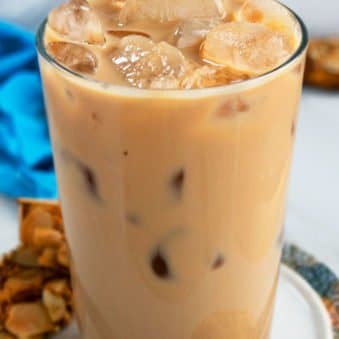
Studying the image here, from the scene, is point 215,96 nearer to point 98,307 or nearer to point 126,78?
point 126,78

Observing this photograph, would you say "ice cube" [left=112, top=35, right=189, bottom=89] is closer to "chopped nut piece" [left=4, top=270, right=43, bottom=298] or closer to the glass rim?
the glass rim

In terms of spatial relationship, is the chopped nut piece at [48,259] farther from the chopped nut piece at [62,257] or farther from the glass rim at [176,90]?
the glass rim at [176,90]

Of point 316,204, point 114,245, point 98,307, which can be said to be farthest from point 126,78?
point 316,204

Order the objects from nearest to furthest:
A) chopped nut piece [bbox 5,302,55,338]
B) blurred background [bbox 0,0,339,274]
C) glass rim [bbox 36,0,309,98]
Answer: glass rim [bbox 36,0,309,98] < chopped nut piece [bbox 5,302,55,338] < blurred background [bbox 0,0,339,274]

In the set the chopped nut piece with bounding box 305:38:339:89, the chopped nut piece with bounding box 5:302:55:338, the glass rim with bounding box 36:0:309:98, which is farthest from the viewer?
the chopped nut piece with bounding box 305:38:339:89

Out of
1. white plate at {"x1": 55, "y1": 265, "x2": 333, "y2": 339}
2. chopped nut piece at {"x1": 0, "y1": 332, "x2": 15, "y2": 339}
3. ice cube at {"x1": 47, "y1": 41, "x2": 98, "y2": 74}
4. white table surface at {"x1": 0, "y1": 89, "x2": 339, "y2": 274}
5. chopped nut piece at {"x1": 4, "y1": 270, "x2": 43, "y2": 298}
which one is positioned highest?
ice cube at {"x1": 47, "y1": 41, "x2": 98, "y2": 74}

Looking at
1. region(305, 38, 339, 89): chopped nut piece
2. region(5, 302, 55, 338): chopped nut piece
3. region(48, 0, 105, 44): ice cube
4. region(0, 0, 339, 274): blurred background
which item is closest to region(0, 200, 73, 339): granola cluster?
region(5, 302, 55, 338): chopped nut piece

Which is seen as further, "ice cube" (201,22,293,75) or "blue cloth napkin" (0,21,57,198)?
"blue cloth napkin" (0,21,57,198)

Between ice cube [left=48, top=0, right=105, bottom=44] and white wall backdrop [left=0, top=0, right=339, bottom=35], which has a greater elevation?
ice cube [left=48, top=0, right=105, bottom=44]
